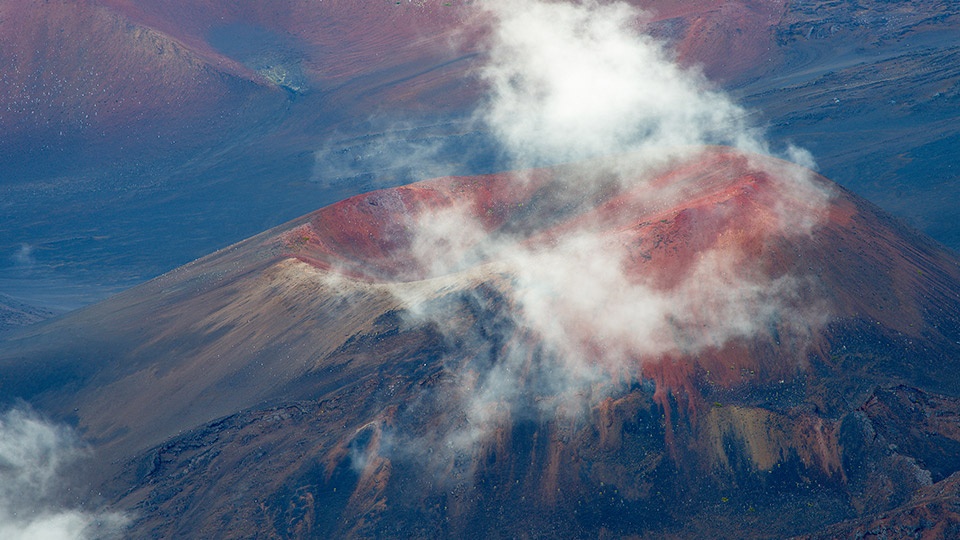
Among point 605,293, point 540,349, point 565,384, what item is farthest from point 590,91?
point 565,384

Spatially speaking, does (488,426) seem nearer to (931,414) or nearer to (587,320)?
(587,320)

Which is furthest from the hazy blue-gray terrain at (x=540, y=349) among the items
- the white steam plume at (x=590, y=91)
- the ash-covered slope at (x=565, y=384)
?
the white steam plume at (x=590, y=91)

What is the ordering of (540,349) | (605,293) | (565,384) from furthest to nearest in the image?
(605,293) → (540,349) → (565,384)

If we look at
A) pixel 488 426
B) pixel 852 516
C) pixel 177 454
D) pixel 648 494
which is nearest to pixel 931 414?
pixel 852 516

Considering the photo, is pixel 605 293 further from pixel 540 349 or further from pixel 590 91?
pixel 590 91

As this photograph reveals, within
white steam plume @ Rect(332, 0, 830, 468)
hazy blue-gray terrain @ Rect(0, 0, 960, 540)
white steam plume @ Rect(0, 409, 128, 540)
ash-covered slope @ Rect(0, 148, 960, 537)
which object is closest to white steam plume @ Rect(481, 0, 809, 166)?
hazy blue-gray terrain @ Rect(0, 0, 960, 540)
